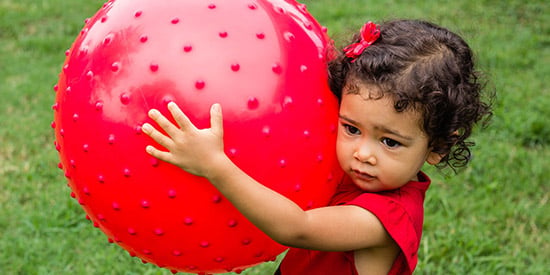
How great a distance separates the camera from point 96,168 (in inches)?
80.9

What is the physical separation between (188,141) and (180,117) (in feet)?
0.22

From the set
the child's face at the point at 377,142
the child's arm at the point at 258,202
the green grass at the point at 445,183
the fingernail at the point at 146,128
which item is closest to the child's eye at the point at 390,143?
the child's face at the point at 377,142

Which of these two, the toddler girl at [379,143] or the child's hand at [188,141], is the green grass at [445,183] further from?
the child's hand at [188,141]

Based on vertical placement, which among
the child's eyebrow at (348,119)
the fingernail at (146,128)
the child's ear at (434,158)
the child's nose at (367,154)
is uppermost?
the fingernail at (146,128)

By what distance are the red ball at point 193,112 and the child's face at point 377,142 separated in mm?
59

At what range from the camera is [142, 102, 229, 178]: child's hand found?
187 centimetres

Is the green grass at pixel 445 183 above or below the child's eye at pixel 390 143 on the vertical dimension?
below

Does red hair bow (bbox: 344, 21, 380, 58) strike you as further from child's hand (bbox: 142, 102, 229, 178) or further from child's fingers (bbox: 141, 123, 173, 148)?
child's fingers (bbox: 141, 123, 173, 148)

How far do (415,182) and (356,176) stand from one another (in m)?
0.27

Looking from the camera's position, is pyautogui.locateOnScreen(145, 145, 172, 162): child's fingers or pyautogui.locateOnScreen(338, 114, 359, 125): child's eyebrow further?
pyautogui.locateOnScreen(338, 114, 359, 125): child's eyebrow

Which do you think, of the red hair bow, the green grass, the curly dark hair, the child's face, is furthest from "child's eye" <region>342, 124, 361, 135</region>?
the green grass

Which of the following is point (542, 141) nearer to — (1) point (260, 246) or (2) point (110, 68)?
(1) point (260, 246)

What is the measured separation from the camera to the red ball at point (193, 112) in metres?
1.95

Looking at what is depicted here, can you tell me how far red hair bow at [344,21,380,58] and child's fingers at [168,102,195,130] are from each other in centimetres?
61
